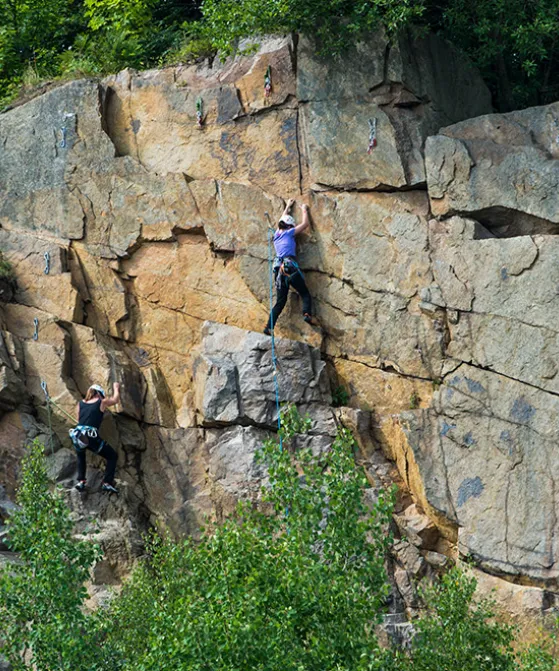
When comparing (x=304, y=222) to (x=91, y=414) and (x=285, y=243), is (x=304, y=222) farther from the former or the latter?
(x=91, y=414)

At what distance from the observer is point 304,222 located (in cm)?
2106

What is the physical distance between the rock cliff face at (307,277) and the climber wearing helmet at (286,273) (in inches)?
17.0

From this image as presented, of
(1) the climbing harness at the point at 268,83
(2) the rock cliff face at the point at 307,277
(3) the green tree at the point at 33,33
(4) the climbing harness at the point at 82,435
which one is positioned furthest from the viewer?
(3) the green tree at the point at 33,33

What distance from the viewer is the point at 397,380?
20.7 metres

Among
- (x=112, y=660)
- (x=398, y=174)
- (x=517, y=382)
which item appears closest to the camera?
(x=112, y=660)

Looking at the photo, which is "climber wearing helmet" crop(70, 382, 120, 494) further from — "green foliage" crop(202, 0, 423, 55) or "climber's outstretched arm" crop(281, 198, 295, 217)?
"green foliage" crop(202, 0, 423, 55)

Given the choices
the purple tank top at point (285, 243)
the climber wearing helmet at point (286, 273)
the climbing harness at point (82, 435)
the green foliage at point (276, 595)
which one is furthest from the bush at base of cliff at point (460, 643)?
the purple tank top at point (285, 243)

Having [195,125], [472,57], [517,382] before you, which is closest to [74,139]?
[195,125]

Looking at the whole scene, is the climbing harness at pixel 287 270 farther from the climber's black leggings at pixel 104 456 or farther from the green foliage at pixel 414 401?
the climber's black leggings at pixel 104 456

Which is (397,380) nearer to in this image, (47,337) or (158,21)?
(47,337)

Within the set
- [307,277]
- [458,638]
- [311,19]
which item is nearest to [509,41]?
[311,19]

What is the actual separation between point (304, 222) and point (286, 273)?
3.27ft

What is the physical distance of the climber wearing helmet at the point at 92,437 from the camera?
1989 centimetres

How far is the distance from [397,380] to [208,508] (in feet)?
12.1
